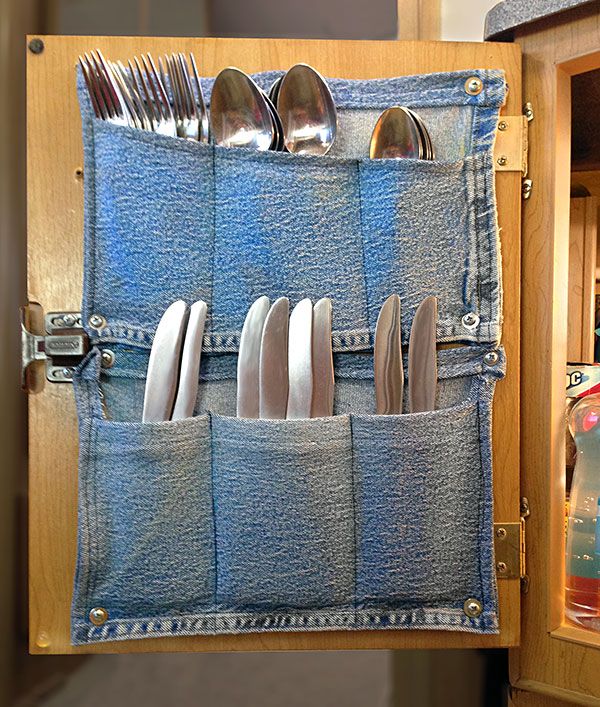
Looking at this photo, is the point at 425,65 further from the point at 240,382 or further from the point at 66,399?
the point at 66,399

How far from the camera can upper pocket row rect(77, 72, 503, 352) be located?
63 cm

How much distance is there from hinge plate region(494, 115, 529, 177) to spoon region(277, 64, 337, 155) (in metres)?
0.18

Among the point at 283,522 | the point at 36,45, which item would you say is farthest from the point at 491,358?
the point at 36,45

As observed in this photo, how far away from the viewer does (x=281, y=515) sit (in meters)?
0.62

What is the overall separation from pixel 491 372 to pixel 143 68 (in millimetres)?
492

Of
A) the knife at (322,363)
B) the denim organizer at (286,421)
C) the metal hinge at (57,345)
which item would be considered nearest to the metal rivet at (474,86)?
the denim organizer at (286,421)

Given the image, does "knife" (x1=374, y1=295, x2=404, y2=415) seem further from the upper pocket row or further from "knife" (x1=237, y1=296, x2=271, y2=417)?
"knife" (x1=237, y1=296, x2=271, y2=417)

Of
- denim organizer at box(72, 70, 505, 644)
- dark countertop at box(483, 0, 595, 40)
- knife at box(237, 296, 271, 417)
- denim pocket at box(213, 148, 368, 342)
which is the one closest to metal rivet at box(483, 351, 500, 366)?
denim organizer at box(72, 70, 505, 644)

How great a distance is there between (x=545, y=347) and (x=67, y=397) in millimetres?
513

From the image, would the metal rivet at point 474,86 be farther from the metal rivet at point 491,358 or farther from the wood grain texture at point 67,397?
the metal rivet at point 491,358

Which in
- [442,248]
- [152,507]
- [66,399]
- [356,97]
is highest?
[356,97]

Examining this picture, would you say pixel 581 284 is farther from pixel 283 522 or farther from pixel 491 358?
pixel 283 522

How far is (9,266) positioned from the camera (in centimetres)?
107

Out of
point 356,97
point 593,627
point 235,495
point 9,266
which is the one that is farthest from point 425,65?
point 9,266
